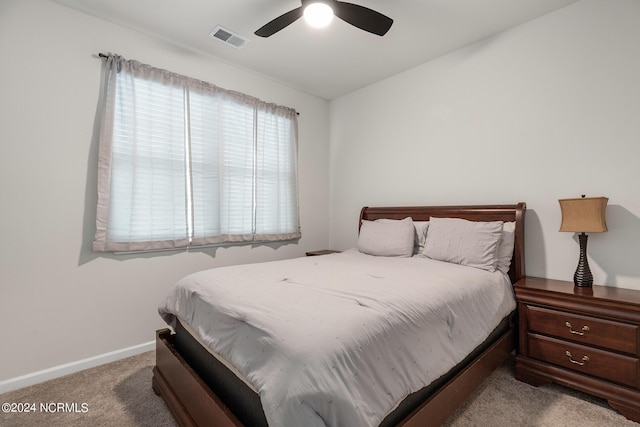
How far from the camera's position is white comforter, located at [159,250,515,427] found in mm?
933

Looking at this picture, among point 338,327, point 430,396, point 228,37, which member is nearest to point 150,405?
point 338,327

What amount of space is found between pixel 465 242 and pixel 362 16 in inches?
71.6

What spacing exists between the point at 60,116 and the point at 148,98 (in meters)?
0.63

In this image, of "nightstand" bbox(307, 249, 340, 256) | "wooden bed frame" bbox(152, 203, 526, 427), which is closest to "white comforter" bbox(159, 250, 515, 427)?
"wooden bed frame" bbox(152, 203, 526, 427)

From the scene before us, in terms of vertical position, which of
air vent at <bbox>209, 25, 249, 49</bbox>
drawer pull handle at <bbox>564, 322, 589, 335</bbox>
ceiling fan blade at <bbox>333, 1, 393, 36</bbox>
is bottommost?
drawer pull handle at <bbox>564, 322, 589, 335</bbox>

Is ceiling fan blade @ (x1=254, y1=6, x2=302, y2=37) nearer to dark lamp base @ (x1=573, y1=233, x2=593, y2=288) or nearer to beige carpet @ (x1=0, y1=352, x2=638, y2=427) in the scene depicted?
dark lamp base @ (x1=573, y1=233, x2=593, y2=288)

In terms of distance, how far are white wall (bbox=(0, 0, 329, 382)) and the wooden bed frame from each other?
2.69 ft

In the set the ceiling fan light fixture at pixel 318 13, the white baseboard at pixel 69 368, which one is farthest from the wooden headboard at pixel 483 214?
the white baseboard at pixel 69 368

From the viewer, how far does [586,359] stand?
1799 millimetres

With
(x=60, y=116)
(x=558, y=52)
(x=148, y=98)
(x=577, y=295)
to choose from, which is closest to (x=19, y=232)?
(x=60, y=116)

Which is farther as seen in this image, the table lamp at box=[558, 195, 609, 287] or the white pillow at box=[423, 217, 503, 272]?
the white pillow at box=[423, 217, 503, 272]

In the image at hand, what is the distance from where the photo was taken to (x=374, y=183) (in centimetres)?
359

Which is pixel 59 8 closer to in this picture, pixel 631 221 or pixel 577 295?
pixel 577 295

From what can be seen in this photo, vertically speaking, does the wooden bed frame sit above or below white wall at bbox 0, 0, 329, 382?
below
